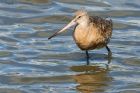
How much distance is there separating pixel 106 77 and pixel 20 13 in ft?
11.2

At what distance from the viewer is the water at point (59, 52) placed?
8922mm

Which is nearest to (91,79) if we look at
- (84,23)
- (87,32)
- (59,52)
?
(87,32)

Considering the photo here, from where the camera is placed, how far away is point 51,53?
10.3 m

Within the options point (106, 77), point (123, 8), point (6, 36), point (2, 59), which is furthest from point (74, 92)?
point (123, 8)

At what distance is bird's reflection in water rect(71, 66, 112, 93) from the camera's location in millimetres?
8781

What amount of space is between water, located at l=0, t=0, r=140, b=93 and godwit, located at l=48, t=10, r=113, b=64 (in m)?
0.27

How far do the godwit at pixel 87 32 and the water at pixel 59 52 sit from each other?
271mm

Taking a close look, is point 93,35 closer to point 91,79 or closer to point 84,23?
point 84,23

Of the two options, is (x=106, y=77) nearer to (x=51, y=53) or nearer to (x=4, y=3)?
(x=51, y=53)

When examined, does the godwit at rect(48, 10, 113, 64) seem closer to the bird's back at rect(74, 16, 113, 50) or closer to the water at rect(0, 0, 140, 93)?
the bird's back at rect(74, 16, 113, 50)

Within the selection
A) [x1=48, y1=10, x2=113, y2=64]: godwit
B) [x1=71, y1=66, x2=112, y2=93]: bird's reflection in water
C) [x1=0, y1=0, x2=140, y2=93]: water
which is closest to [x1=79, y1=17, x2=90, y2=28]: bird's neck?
[x1=48, y1=10, x2=113, y2=64]: godwit

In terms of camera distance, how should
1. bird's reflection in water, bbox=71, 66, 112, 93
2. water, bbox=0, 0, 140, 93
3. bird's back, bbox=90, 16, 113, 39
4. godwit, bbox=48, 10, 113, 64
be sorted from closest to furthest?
bird's reflection in water, bbox=71, 66, 112, 93, water, bbox=0, 0, 140, 93, godwit, bbox=48, 10, 113, 64, bird's back, bbox=90, 16, 113, 39

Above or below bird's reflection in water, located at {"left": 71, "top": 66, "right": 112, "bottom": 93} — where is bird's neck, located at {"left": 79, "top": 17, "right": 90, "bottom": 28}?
above

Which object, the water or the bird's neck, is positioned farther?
the bird's neck
